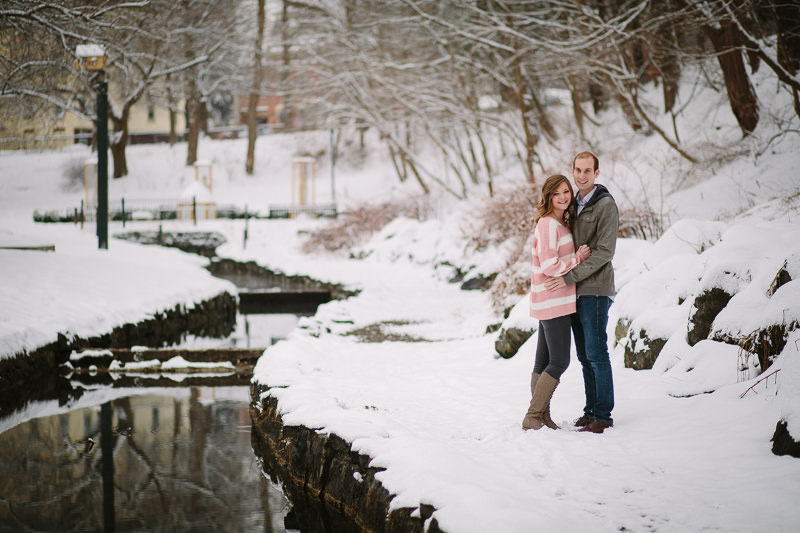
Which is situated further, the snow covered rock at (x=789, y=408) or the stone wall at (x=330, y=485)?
the stone wall at (x=330, y=485)

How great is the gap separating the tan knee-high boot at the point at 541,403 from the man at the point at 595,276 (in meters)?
0.29

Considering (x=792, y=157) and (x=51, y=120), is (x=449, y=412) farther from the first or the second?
(x=51, y=120)

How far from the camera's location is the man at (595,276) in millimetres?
4672

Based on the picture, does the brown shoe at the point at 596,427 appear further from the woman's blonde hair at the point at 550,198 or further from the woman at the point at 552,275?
the woman's blonde hair at the point at 550,198

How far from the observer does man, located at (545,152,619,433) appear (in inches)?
184

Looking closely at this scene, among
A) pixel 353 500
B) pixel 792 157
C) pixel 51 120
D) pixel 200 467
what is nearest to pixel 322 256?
pixel 51 120

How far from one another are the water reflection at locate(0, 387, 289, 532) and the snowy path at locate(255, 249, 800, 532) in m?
0.75

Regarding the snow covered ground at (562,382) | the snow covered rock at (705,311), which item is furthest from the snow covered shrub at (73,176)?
the snow covered rock at (705,311)

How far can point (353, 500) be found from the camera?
188 inches

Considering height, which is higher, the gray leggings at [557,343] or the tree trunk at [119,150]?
the tree trunk at [119,150]

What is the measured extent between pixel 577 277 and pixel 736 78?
10757mm

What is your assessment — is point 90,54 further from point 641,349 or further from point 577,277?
point 577,277

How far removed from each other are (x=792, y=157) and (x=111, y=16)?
13.1m

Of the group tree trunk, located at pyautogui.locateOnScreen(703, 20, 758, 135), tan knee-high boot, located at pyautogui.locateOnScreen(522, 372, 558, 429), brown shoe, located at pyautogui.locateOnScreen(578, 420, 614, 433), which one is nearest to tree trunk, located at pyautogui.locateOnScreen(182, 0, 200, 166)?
tree trunk, located at pyautogui.locateOnScreen(703, 20, 758, 135)
